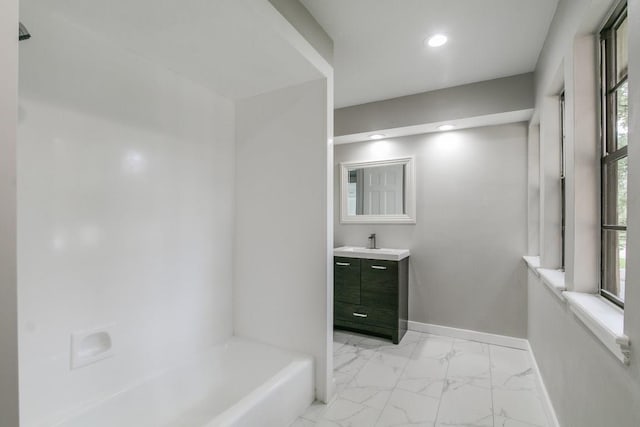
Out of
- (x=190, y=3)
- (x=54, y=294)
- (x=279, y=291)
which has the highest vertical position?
(x=190, y=3)

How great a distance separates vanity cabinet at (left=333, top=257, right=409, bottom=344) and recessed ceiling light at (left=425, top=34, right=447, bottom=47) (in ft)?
6.24

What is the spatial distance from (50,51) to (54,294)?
3.77 feet

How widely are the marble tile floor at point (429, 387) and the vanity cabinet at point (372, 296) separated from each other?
17 cm

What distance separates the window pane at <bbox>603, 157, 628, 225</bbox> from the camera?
1.24m

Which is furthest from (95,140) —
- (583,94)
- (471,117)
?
(471,117)

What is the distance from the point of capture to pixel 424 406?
78.5 inches

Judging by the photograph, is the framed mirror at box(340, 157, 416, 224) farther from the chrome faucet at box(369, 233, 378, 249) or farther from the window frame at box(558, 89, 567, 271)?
the window frame at box(558, 89, 567, 271)

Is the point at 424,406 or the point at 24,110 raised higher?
the point at 24,110

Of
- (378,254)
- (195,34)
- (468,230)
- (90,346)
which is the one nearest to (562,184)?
(468,230)

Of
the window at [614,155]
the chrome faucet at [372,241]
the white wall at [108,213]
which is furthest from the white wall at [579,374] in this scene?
the white wall at [108,213]

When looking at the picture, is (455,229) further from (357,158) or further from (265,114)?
(265,114)

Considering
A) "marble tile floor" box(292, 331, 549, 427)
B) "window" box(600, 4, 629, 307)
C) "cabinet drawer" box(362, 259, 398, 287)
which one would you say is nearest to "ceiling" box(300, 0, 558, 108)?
"window" box(600, 4, 629, 307)

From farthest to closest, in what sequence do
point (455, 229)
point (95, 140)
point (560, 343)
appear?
point (455, 229)
point (560, 343)
point (95, 140)

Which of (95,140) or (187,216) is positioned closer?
(95,140)
